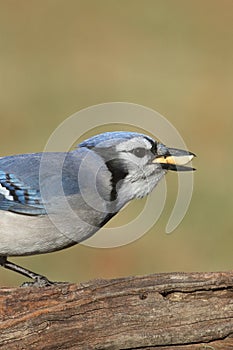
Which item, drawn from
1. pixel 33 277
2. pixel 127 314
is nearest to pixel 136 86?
pixel 33 277

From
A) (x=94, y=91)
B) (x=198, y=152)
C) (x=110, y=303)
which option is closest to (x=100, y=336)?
(x=110, y=303)

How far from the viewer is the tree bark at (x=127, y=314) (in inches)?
250

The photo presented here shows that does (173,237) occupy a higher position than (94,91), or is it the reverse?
(94,91)

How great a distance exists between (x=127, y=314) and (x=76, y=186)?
966 millimetres

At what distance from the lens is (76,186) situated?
7082 millimetres

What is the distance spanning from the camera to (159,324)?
6383 millimetres

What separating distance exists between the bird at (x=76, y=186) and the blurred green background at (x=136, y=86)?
3108 mm

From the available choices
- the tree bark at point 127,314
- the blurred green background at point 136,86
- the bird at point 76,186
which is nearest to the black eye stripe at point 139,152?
the bird at point 76,186

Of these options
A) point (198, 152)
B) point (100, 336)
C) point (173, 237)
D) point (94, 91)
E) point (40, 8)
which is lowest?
point (100, 336)

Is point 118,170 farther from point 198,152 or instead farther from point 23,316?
point 198,152

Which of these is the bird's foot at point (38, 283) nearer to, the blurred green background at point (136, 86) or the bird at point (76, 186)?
the bird at point (76, 186)

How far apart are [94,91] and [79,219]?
842 centimetres

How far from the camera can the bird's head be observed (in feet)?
23.0

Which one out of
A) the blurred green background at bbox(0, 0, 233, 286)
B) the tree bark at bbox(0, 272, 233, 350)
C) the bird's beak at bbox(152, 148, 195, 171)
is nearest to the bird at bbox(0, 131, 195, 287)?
the bird's beak at bbox(152, 148, 195, 171)
